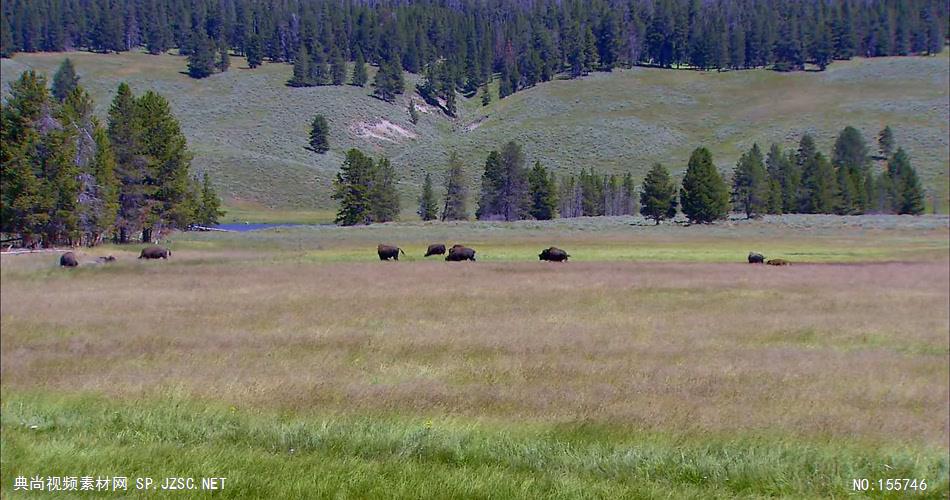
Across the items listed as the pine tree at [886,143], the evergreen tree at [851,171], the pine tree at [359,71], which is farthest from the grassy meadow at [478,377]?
the pine tree at [886,143]

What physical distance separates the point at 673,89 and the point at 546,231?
55725 millimetres

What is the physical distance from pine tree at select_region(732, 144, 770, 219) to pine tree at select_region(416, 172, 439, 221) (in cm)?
2130

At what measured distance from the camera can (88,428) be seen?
8281 millimetres

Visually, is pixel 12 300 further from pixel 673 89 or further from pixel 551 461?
pixel 673 89

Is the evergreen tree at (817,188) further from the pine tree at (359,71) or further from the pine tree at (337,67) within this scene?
the pine tree at (337,67)

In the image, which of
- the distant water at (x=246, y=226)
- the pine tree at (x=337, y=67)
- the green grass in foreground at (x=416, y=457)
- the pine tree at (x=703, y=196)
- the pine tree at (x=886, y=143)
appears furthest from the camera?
the pine tree at (x=886, y=143)

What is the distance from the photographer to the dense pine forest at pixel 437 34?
51344 mm

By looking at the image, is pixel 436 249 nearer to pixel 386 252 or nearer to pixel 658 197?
pixel 386 252

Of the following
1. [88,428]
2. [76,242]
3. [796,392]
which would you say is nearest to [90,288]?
[76,242]

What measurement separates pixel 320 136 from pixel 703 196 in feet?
100

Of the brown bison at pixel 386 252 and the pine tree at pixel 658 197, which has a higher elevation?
the pine tree at pixel 658 197

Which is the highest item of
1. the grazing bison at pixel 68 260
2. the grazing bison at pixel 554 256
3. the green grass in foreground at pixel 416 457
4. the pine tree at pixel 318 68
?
the pine tree at pixel 318 68

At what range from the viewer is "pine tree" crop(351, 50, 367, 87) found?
5828 centimetres

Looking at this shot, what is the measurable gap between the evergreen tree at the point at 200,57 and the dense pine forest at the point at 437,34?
160 mm
